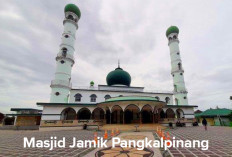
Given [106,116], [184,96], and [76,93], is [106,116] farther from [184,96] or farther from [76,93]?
[184,96]

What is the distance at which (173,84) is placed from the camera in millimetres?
34125

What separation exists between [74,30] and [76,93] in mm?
15790

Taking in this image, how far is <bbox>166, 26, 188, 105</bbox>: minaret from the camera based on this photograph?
104 ft

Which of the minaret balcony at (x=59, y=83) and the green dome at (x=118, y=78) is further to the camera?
the green dome at (x=118, y=78)

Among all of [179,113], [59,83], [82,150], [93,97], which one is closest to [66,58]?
[59,83]

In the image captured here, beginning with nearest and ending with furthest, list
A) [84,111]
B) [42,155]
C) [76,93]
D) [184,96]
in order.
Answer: [42,155], [84,111], [76,93], [184,96]

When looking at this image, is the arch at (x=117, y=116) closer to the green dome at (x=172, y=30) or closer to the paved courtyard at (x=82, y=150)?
the paved courtyard at (x=82, y=150)

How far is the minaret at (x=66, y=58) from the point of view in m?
25.7

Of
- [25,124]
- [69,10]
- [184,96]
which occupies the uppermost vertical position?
[69,10]

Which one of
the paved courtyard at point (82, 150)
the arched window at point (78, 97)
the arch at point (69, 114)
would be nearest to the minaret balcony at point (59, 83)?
the arched window at point (78, 97)

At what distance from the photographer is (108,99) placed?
23641 mm

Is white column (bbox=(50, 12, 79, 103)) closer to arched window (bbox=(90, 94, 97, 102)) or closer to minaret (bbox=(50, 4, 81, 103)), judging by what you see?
minaret (bbox=(50, 4, 81, 103))

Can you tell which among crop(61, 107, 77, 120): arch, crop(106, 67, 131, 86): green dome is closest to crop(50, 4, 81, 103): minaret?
crop(61, 107, 77, 120): arch

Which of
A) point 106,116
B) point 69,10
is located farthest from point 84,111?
point 69,10
